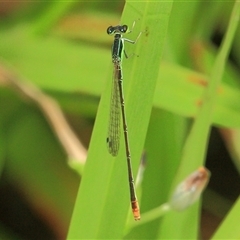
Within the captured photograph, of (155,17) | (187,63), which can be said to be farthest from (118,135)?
(187,63)

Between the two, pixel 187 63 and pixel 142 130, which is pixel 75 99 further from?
pixel 142 130

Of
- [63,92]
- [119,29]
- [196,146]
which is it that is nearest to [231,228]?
[196,146]

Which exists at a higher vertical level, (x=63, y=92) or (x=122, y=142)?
(x=122, y=142)

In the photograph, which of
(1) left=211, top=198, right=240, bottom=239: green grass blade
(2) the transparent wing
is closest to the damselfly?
(2) the transparent wing

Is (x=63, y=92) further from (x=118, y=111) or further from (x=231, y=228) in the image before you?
(x=231, y=228)

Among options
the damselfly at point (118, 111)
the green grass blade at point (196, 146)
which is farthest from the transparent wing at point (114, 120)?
the green grass blade at point (196, 146)

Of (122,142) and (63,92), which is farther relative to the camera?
(63,92)

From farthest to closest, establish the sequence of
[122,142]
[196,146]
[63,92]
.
Result: [63,92] → [196,146] → [122,142]
